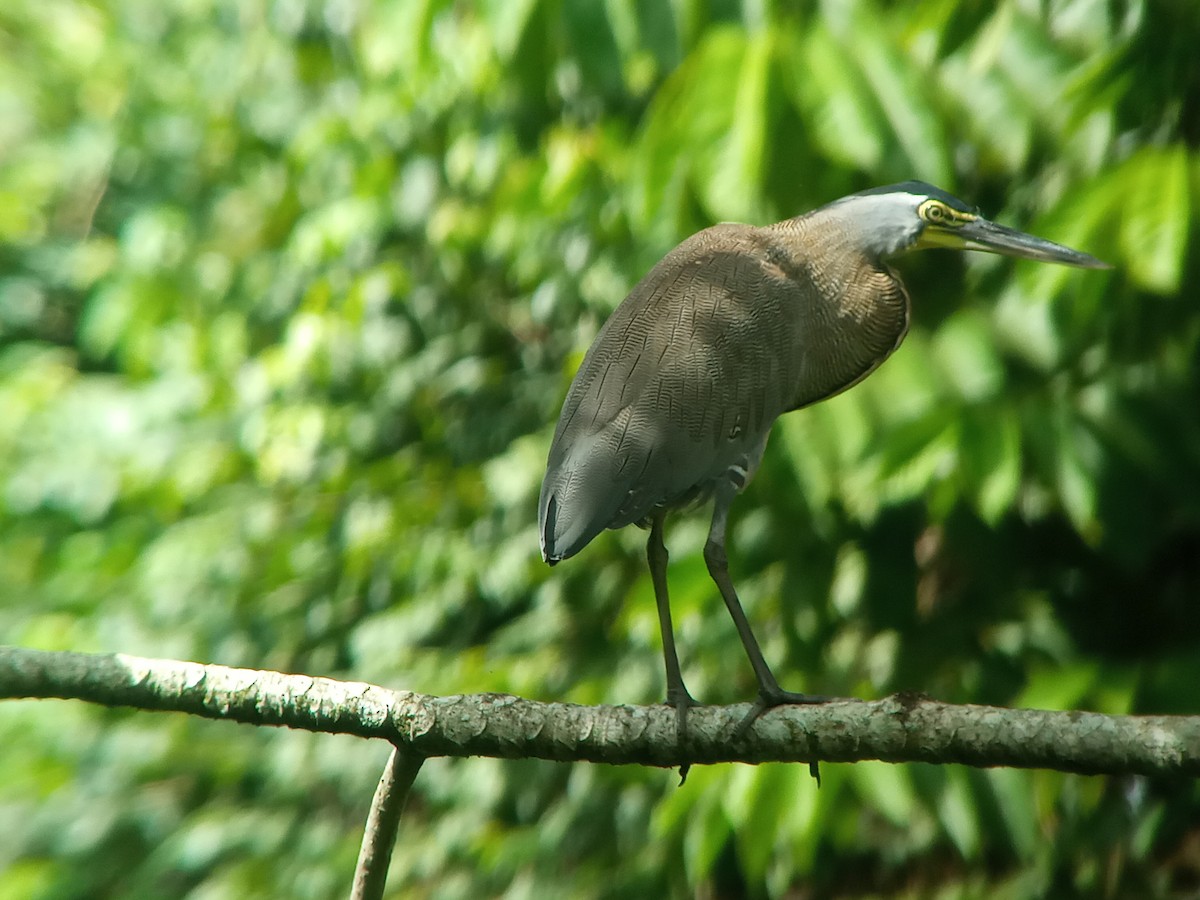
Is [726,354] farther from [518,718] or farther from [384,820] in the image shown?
[384,820]

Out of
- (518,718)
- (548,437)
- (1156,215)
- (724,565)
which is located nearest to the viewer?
(518,718)

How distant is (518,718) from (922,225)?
1184 millimetres

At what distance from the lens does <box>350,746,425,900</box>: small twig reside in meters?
1.86

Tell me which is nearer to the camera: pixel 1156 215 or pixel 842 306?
pixel 1156 215

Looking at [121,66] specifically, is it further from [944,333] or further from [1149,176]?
[1149,176]

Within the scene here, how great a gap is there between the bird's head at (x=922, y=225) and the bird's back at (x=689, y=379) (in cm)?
13

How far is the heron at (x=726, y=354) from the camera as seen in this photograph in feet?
7.22

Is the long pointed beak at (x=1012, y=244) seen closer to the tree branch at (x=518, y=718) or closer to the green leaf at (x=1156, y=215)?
the green leaf at (x=1156, y=215)

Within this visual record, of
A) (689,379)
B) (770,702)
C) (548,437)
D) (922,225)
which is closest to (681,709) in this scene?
(770,702)

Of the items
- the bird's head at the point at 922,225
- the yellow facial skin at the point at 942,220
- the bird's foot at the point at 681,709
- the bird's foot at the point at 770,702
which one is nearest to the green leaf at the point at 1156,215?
the bird's head at the point at 922,225

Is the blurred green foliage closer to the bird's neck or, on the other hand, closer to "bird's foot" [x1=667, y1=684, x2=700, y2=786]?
the bird's neck

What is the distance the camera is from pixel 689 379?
89.2 inches

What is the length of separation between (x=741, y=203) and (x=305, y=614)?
2736 millimetres

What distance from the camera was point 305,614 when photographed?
14.8ft
